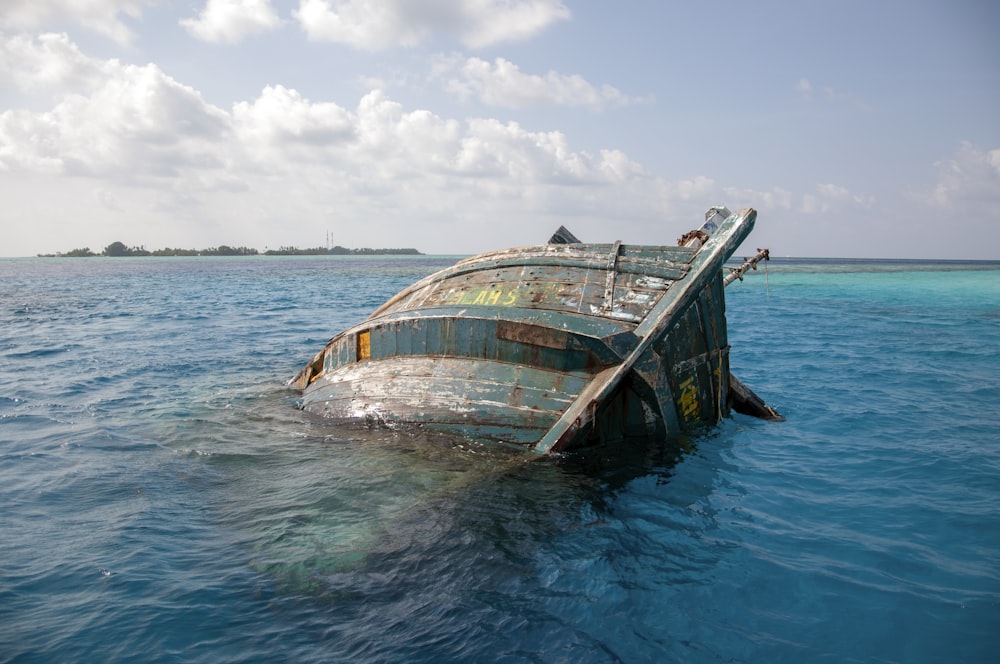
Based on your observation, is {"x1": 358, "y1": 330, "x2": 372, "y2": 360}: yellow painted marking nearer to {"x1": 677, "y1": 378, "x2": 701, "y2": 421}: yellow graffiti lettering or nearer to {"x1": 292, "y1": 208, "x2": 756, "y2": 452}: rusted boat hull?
{"x1": 292, "y1": 208, "x2": 756, "y2": 452}: rusted boat hull

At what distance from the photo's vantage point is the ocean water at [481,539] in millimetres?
3809

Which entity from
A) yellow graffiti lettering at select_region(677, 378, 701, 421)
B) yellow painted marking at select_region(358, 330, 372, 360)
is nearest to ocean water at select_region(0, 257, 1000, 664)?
yellow graffiti lettering at select_region(677, 378, 701, 421)

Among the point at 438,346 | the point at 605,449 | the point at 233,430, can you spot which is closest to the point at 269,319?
the point at 233,430

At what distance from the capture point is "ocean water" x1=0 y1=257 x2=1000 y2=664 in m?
3.81

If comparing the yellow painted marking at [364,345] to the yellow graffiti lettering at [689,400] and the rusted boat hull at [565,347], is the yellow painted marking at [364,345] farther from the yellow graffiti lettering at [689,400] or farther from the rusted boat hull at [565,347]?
the yellow graffiti lettering at [689,400]

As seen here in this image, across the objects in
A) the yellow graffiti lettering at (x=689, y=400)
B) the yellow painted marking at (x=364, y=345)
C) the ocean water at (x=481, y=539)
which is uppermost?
the yellow painted marking at (x=364, y=345)

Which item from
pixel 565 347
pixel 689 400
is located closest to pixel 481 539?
pixel 565 347

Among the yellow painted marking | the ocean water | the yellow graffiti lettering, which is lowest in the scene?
the ocean water

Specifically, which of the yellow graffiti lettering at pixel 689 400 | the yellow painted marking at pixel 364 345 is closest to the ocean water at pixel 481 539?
the yellow graffiti lettering at pixel 689 400

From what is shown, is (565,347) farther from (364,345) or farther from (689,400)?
(364,345)

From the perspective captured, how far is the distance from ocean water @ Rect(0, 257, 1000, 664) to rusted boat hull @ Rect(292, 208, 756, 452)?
0.38 metres

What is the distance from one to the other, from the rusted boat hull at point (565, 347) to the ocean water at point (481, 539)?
38cm

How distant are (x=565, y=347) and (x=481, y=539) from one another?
2166 mm

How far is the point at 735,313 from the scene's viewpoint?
27672mm
